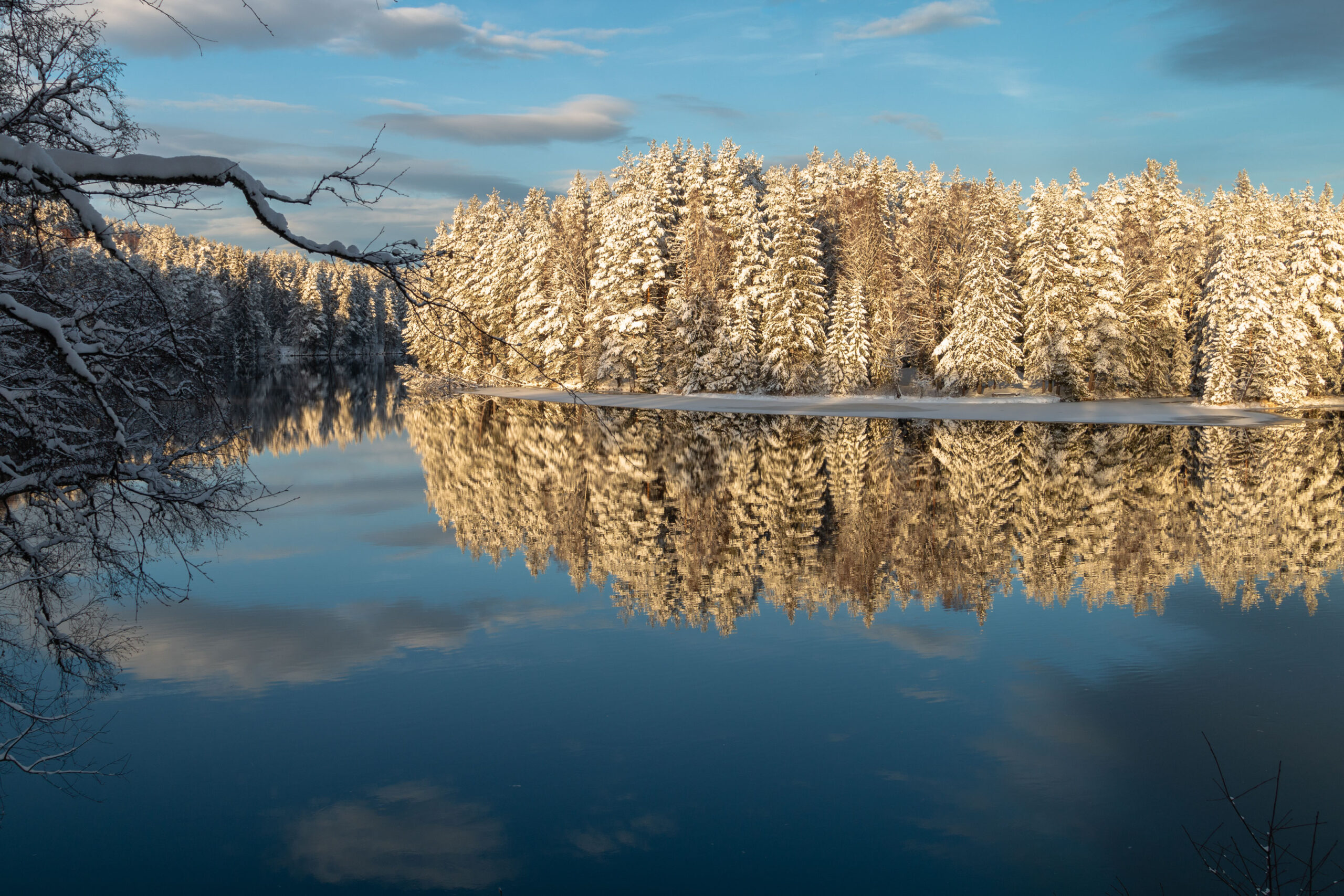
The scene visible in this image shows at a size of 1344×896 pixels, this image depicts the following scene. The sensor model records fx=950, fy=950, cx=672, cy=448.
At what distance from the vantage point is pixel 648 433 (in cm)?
3164

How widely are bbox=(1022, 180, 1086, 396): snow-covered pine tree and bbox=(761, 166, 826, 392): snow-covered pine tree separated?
412 inches

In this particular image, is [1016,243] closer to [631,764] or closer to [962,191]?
[962,191]

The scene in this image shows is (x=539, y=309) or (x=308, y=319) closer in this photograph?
(x=539, y=309)

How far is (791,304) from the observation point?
48.9m

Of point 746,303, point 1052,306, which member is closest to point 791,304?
point 746,303

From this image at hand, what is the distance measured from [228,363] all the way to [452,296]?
105ft

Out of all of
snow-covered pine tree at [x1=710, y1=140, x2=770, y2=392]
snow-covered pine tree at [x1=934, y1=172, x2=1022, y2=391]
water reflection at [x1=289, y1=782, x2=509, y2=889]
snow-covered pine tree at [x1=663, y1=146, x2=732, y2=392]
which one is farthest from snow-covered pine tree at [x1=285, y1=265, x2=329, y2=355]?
water reflection at [x1=289, y1=782, x2=509, y2=889]

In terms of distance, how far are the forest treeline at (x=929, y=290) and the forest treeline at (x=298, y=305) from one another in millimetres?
43732

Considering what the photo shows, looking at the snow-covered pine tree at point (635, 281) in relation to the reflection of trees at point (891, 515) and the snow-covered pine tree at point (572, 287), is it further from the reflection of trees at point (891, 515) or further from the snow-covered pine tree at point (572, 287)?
the reflection of trees at point (891, 515)

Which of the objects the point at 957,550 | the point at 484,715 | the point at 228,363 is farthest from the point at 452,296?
the point at 484,715

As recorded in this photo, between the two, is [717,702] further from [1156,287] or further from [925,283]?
[1156,287]

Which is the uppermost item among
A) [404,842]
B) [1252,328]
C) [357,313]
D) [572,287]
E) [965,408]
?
[357,313]

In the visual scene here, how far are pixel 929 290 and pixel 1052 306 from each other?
22.6 ft

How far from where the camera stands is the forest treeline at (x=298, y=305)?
96.0 metres
